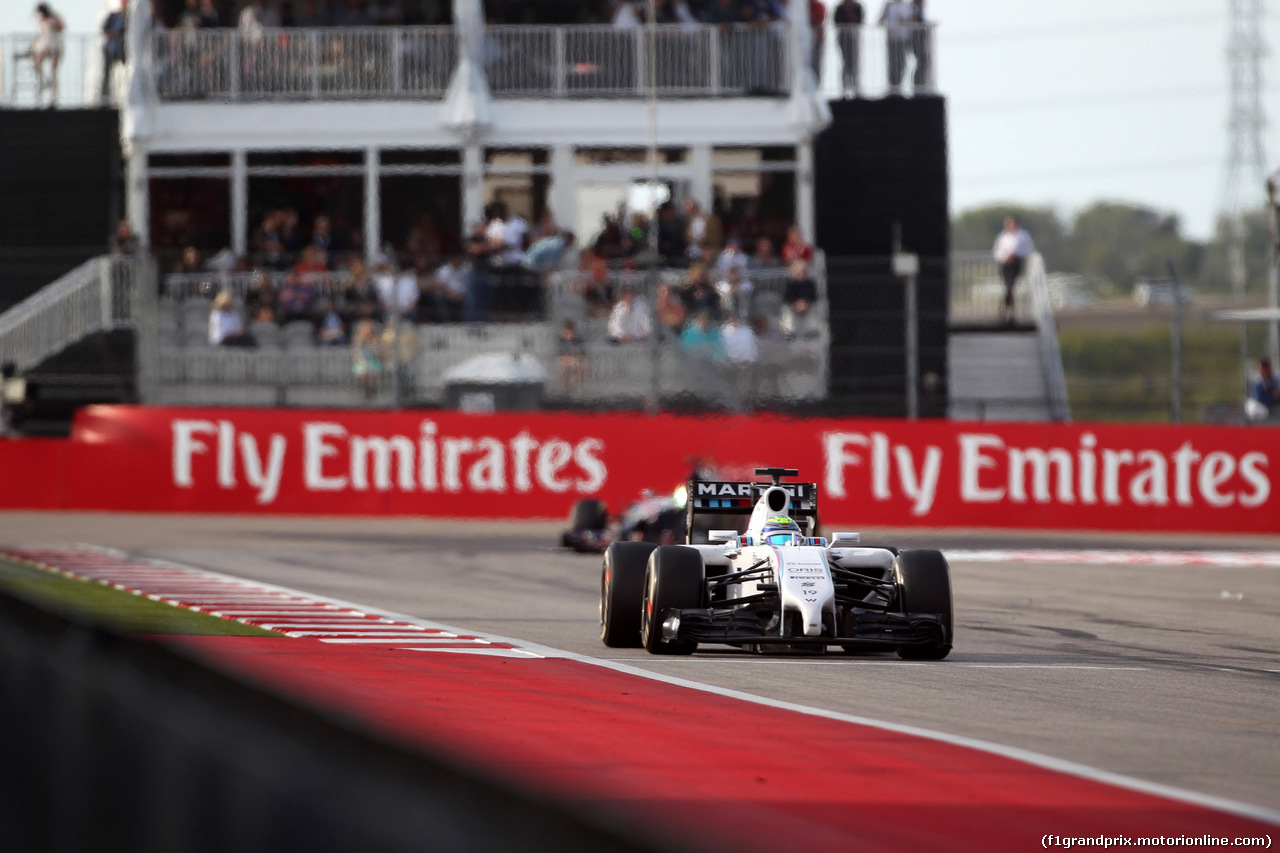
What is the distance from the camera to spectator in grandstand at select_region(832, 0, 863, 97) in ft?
94.1

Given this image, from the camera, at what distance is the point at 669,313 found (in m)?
23.2

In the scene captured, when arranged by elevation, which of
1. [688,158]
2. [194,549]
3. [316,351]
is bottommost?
[194,549]

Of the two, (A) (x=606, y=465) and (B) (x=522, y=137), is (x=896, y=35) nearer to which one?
(B) (x=522, y=137)

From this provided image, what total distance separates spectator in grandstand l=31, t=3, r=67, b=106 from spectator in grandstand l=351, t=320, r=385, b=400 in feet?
31.4

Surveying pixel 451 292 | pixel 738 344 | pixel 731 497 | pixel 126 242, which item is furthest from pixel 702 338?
pixel 731 497

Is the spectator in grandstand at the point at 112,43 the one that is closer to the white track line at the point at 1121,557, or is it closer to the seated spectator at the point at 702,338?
the seated spectator at the point at 702,338

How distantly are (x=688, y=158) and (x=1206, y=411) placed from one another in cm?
882

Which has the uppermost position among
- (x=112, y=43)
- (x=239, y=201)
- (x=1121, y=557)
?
(x=112, y=43)

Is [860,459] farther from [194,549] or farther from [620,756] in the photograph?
[620,756]

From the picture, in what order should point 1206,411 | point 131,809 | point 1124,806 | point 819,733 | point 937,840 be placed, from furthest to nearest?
point 1206,411
point 819,733
point 1124,806
point 937,840
point 131,809

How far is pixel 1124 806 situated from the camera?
5.54m

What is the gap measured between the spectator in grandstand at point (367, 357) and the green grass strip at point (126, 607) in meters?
8.48

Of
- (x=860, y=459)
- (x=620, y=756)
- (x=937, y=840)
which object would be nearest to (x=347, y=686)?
(x=620, y=756)

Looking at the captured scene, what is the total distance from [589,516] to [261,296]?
26.1ft
